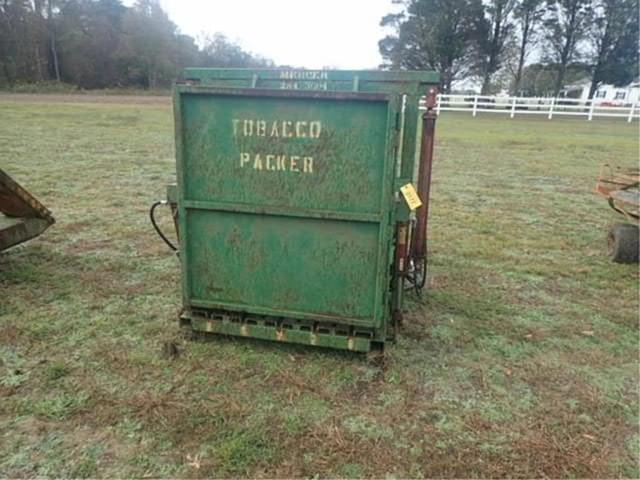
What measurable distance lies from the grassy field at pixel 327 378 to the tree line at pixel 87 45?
43.0 meters

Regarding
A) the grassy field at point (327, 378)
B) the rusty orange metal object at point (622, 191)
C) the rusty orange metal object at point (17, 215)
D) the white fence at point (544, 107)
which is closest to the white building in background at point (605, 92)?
the white fence at point (544, 107)

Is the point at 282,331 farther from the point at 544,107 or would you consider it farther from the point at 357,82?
the point at 544,107

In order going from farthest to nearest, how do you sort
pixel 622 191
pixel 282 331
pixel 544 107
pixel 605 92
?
1. pixel 605 92
2. pixel 544 107
3. pixel 622 191
4. pixel 282 331

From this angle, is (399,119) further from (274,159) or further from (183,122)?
(183,122)

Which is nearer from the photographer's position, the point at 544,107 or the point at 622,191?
the point at 622,191

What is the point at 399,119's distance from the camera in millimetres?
2500

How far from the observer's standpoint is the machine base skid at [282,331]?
2859mm

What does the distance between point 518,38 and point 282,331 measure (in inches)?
1751

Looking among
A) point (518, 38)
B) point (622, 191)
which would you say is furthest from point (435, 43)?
point (622, 191)

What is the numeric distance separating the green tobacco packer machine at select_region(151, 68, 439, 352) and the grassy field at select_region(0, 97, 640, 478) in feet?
0.96

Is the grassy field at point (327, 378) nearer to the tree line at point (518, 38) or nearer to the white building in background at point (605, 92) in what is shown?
the tree line at point (518, 38)

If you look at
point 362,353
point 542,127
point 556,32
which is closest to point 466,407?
point 362,353

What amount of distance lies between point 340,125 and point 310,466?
157cm

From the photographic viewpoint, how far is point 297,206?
2.72m
